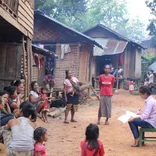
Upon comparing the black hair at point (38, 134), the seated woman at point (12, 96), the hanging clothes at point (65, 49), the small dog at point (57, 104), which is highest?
the hanging clothes at point (65, 49)

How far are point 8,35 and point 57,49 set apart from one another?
6532 millimetres

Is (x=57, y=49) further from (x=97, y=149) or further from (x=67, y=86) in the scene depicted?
(x=97, y=149)

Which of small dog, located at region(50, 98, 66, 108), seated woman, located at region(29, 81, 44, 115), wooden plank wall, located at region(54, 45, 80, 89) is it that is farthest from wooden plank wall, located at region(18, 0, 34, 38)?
wooden plank wall, located at region(54, 45, 80, 89)

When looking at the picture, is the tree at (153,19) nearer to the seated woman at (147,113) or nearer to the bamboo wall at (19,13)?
the bamboo wall at (19,13)

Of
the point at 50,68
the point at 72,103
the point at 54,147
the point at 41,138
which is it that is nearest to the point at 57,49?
the point at 50,68

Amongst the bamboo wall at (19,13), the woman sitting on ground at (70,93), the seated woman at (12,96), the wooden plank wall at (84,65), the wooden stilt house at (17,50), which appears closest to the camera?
the seated woman at (12,96)

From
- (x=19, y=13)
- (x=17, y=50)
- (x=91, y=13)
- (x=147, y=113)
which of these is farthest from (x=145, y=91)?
(x=91, y=13)

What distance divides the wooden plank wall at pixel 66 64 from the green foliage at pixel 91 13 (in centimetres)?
1265

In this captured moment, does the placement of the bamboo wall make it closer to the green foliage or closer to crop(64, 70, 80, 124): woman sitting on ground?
crop(64, 70, 80, 124): woman sitting on ground

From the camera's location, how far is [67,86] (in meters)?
8.41

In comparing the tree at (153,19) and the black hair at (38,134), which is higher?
the tree at (153,19)

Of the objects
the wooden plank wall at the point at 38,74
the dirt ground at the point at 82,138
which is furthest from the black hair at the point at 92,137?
the wooden plank wall at the point at 38,74

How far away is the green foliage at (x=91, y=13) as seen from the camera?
1144 inches

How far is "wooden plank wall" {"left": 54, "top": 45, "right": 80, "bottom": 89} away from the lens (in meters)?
15.1
